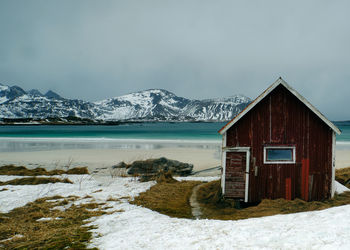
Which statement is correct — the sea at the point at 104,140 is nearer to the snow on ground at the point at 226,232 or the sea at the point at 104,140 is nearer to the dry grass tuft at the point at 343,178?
the dry grass tuft at the point at 343,178

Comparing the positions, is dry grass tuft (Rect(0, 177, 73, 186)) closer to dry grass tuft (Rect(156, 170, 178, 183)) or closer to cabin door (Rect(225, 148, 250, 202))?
dry grass tuft (Rect(156, 170, 178, 183))

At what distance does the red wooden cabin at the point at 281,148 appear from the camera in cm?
1002

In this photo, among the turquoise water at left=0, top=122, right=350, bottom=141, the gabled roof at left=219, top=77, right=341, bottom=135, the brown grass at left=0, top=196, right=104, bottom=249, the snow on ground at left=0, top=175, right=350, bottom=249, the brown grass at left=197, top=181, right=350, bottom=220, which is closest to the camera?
the snow on ground at left=0, top=175, right=350, bottom=249

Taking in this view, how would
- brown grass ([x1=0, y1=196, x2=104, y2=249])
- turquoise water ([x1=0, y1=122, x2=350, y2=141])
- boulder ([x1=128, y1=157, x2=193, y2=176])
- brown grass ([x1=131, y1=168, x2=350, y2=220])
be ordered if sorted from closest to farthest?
brown grass ([x1=0, y1=196, x2=104, y2=249]) < brown grass ([x1=131, y1=168, x2=350, y2=220]) < boulder ([x1=128, y1=157, x2=193, y2=176]) < turquoise water ([x1=0, y1=122, x2=350, y2=141])

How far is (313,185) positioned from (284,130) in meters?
2.89

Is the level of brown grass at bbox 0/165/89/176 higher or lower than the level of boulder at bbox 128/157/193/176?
lower

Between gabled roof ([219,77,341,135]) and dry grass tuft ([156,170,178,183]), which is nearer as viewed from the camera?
gabled roof ([219,77,341,135])

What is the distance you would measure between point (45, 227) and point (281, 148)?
33.2 feet

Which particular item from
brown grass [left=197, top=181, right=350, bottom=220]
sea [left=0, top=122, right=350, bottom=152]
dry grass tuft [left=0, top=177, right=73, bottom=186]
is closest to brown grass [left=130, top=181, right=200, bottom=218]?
brown grass [left=197, top=181, right=350, bottom=220]

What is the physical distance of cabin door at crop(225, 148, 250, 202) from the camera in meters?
10.2

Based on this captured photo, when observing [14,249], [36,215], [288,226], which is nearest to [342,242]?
[288,226]

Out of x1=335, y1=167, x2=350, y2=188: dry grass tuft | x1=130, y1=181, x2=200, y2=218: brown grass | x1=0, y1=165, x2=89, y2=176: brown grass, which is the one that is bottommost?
x1=0, y1=165, x2=89, y2=176: brown grass

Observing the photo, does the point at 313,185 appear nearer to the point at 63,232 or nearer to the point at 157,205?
the point at 157,205

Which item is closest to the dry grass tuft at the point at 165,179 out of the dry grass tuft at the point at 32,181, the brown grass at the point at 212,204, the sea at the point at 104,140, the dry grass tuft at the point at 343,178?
the brown grass at the point at 212,204
